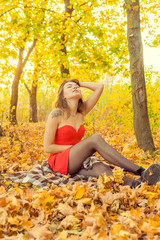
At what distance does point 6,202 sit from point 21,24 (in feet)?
19.4

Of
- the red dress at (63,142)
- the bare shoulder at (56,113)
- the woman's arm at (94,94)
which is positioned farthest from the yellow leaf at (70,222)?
the woman's arm at (94,94)

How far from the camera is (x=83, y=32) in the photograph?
7863 mm

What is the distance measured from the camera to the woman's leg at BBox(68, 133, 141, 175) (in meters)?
2.79

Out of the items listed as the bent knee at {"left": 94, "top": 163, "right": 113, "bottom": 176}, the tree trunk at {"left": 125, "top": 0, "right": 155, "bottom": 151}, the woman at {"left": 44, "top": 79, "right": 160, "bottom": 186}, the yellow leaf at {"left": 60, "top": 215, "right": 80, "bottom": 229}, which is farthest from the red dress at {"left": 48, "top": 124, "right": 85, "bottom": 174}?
the tree trunk at {"left": 125, "top": 0, "right": 155, "bottom": 151}

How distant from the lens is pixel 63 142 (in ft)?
11.1

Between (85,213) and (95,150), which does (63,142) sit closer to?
(95,150)

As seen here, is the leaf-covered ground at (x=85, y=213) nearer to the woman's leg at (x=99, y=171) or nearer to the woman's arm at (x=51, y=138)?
the woman's leg at (x=99, y=171)

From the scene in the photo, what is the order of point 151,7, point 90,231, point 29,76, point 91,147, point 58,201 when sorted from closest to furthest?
point 90,231, point 58,201, point 91,147, point 151,7, point 29,76

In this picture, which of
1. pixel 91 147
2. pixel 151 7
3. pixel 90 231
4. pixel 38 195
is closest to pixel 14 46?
pixel 151 7

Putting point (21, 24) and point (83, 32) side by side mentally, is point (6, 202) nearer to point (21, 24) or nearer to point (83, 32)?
point (21, 24)

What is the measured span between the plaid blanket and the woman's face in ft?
3.01

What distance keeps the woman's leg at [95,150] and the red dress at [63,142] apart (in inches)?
3.2

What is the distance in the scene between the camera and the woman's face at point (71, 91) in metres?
3.47

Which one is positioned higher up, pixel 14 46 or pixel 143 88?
pixel 14 46
